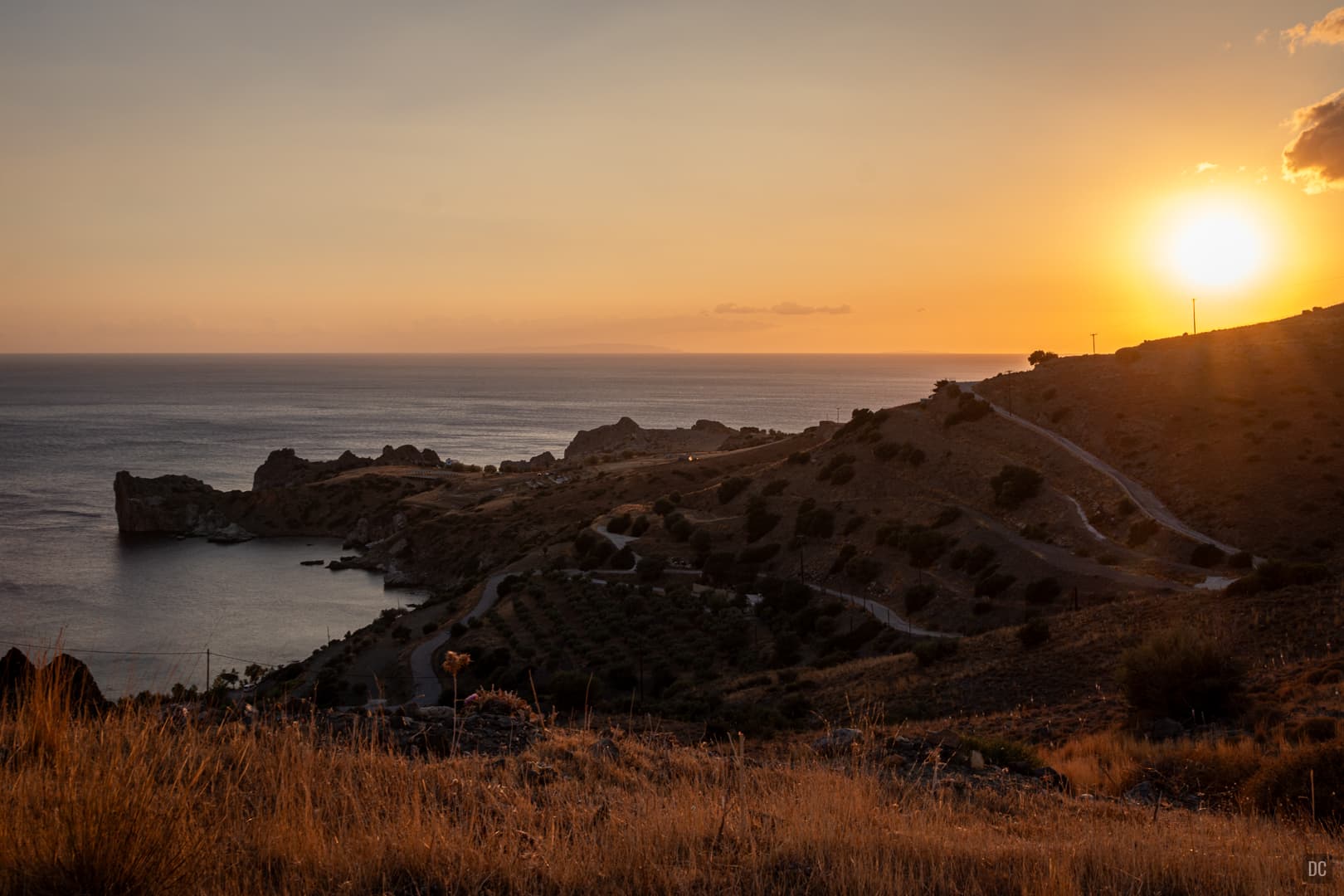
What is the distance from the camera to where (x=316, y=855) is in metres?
4.45

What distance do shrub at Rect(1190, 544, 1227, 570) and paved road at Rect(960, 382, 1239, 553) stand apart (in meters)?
0.96

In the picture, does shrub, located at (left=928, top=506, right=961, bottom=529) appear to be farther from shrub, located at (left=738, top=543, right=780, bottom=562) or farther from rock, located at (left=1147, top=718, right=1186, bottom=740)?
rock, located at (left=1147, top=718, right=1186, bottom=740)

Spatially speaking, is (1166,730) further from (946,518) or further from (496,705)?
(946,518)

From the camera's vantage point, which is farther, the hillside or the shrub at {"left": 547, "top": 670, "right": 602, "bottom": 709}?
the hillside

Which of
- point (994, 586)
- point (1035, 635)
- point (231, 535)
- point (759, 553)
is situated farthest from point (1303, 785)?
point (231, 535)

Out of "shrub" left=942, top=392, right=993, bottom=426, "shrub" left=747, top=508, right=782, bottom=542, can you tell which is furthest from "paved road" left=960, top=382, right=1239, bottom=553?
"shrub" left=747, top=508, right=782, bottom=542

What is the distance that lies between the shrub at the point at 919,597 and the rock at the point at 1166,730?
21555 mm

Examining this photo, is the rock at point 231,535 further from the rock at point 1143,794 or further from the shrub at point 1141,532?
the rock at point 1143,794

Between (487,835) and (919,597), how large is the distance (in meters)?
33.6

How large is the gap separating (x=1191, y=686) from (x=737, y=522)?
1536 inches

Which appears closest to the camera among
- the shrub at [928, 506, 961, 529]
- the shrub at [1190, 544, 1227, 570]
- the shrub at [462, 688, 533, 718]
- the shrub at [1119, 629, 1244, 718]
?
the shrub at [462, 688, 533, 718]

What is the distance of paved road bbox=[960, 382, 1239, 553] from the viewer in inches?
1522

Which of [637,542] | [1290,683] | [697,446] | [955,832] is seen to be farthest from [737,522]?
[697,446]

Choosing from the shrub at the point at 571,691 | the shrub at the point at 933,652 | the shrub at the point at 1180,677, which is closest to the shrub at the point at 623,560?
the shrub at the point at 571,691
